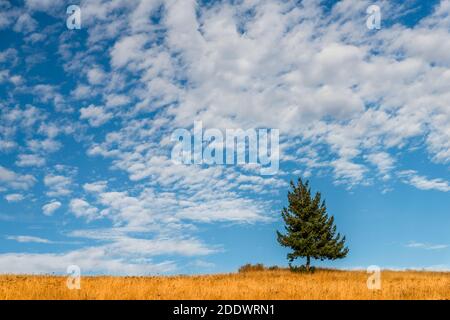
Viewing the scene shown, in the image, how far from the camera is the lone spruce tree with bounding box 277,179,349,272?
139 ft

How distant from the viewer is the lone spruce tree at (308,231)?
42.3 metres

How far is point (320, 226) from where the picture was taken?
43219 mm

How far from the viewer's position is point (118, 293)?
669 inches

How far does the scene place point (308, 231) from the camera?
4259 cm

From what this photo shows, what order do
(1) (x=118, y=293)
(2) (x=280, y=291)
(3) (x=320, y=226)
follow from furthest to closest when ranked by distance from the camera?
1. (3) (x=320, y=226)
2. (2) (x=280, y=291)
3. (1) (x=118, y=293)
